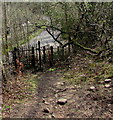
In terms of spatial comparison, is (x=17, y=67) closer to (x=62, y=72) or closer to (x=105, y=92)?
(x=62, y=72)

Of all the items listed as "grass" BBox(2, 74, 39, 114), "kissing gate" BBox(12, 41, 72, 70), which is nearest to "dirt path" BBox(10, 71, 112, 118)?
"grass" BBox(2, 74, 39, 114)

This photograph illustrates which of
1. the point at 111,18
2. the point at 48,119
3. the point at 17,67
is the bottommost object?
the point at 48,119

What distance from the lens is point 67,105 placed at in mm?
5848

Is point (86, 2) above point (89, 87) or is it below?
above

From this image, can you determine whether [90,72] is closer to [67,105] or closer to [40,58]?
[67,105]

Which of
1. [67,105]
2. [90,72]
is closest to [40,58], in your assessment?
[90,72]

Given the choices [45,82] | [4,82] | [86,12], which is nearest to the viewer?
[4,82]

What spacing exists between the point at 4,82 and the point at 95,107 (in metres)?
4.08

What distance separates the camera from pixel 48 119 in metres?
5.10

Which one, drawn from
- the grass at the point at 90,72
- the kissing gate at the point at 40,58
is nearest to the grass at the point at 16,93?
the grass at the point at 90,72

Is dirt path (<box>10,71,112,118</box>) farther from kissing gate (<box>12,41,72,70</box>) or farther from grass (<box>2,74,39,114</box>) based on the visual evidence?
kissing gate (<box>12,41,72,70</box>)

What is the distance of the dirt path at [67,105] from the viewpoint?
5227 millimetres

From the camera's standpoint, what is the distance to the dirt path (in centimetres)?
523

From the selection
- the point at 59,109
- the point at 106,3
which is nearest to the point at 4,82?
the point at 59,109
